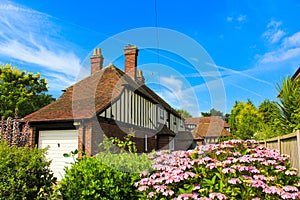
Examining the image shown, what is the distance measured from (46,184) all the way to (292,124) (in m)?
5.34

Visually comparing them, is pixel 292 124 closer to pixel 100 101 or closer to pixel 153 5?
pixel 153 5

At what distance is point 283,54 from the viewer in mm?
10680

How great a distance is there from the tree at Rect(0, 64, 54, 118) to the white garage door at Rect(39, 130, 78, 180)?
1461 cm

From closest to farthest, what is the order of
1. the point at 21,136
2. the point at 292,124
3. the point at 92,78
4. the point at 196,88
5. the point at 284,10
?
the point at 292,124
the point at 284,10
the point at 21,136
the point at 196,88
the point at 92,78

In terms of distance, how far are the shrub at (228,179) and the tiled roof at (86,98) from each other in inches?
287

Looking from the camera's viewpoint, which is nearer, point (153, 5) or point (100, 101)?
point (153, 5)

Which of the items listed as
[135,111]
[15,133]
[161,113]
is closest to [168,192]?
[15,133]

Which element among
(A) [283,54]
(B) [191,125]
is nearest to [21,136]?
(A) [283,54]

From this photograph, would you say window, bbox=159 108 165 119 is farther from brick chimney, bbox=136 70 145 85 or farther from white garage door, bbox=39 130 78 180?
white garage door, bbox=39 130 78 180

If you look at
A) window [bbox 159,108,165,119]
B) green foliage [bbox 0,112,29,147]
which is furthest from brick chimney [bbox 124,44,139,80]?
green foliage [bbox 0,112,29,147]

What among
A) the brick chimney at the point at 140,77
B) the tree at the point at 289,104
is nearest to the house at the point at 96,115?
the brick chimney at the point at 140,77

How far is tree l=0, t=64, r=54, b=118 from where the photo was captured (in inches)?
977

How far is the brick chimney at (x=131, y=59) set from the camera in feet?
59.7

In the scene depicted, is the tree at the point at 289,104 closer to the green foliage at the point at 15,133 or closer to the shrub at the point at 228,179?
the shrub at the point at 228,179
